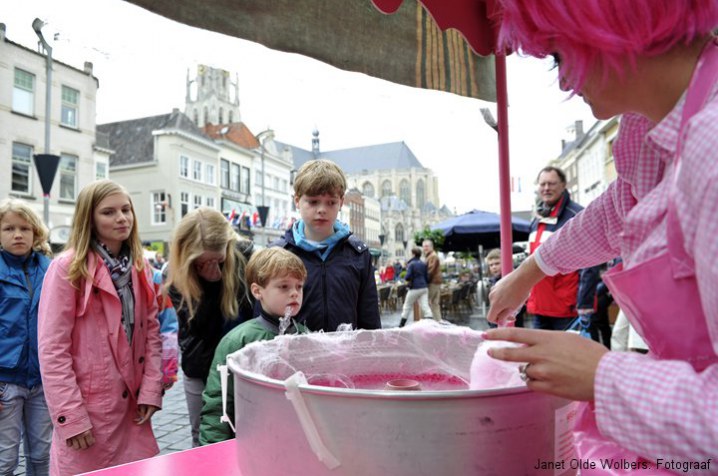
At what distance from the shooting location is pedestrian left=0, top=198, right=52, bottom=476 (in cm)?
231

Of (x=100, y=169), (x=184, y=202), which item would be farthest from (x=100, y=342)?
(x=184, y=202)

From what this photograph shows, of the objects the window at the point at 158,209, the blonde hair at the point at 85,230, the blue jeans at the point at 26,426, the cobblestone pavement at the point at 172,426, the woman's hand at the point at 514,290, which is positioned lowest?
the cobblestone pavement at the point at 172,426

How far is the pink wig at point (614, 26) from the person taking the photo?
586 millimetres

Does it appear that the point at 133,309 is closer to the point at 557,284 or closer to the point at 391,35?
the point at 391,35

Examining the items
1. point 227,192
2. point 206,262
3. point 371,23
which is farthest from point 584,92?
point 227,192

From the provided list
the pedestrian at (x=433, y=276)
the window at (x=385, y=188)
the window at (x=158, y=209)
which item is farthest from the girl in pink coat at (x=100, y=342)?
the window at (x=385, y=188)

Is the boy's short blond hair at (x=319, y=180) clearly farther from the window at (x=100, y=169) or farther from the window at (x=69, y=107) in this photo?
the window at (x=100, y=169)

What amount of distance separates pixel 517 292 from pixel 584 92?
1.55 ft

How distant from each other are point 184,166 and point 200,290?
2670 centimetres

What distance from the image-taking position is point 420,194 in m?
75.9

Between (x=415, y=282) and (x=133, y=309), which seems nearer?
(x=133, y=309)

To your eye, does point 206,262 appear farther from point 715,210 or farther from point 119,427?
point 715,210

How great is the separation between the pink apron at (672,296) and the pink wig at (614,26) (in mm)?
49

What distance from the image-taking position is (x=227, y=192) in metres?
31.0
